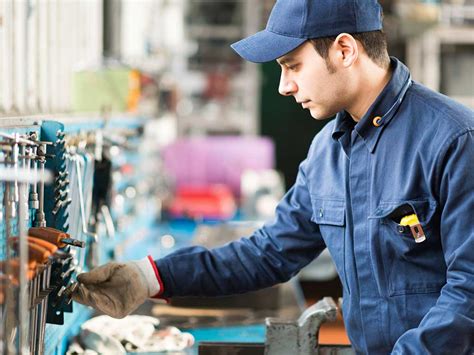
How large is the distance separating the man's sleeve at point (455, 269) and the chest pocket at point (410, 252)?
52 mm

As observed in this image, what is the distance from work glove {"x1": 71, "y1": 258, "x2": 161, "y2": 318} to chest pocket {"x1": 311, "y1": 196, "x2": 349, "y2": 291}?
431 millimetres

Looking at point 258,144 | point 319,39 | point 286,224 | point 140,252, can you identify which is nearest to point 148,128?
point 140,252

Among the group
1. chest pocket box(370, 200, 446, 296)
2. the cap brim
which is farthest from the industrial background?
chest pocket box(370, 200, 446, 296)

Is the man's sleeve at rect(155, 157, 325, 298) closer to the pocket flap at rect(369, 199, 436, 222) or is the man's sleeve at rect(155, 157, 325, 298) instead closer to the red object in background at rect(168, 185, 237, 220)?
the pocket flap at rect(369, 199, 436, 222)

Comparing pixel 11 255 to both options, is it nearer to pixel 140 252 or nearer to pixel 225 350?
pixel 225 350

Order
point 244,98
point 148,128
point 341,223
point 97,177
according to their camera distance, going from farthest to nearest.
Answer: point 244,98, point 148,128, point 97,177, point 341,223

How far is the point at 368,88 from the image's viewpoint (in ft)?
6.37

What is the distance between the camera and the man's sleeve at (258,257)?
2201 mm

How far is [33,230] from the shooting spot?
64.4 inches

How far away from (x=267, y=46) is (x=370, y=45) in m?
0.23

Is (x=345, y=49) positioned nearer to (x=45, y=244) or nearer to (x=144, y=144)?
(x=45, y=244)

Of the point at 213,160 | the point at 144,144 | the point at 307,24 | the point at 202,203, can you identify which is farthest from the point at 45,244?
the point at 213,160

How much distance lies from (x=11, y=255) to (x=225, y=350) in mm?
819

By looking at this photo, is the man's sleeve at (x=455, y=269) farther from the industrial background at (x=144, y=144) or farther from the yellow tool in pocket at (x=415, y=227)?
the industrial background at (x=144, y=144)
